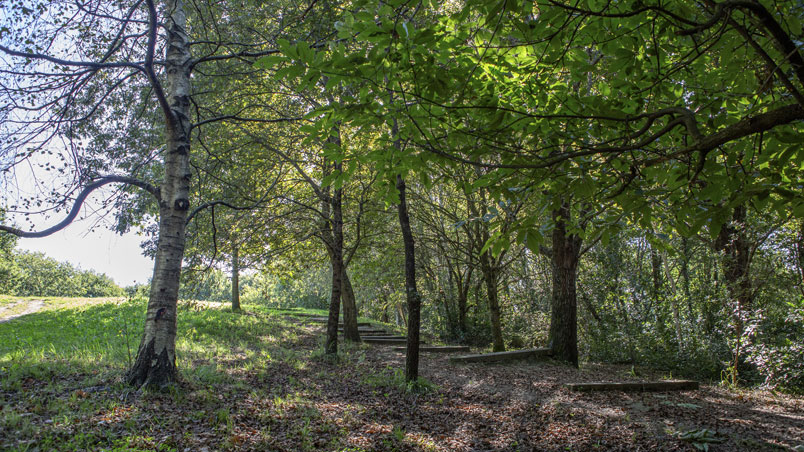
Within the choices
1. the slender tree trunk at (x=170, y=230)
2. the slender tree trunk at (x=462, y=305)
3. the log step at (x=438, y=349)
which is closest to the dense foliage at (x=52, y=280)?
the slender tree trunk at (x=462, y=305)

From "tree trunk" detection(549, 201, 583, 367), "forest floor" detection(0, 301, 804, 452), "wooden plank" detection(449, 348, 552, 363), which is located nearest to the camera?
"forest floor" detection(0, 301, 804, 452)

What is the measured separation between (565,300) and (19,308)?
19.0 meters

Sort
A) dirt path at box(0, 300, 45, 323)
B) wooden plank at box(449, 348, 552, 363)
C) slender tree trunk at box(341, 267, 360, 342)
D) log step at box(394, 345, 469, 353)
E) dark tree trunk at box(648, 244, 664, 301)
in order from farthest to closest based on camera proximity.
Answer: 1. dirt path at box(0, 300, 45, 323)
2. dark tree trunk at box(648, 244, 664, 301)
3. slender tree trunk at box(341, 267, 360, 342)
4. log step at box(394, 345, 469, 353)
5. wooden plank at box(449, 348, 552, 363)

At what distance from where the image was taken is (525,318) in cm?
1405

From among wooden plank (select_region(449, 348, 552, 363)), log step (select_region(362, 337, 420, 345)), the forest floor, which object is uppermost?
the forest floor

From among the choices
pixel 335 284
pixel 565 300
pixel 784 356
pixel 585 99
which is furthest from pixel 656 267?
pixel 585 99

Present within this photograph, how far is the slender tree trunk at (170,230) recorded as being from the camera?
15.8 ft

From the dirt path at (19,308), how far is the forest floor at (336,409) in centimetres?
731

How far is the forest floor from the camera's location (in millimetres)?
3740

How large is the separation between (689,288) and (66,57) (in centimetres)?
1324

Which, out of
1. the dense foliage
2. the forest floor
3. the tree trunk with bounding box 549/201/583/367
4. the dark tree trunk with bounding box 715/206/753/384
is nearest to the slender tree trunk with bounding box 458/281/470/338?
the tree trunk with bounding box 549/201/583/367

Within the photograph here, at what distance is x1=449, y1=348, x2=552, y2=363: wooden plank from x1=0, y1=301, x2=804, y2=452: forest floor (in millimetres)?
937

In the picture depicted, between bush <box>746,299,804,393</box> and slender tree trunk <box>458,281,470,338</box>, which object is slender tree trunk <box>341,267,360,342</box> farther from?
bush <box>746,299,804,393</box>

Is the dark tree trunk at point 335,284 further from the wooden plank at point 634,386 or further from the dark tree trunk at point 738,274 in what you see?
the dark tree trunk at point 738,274
